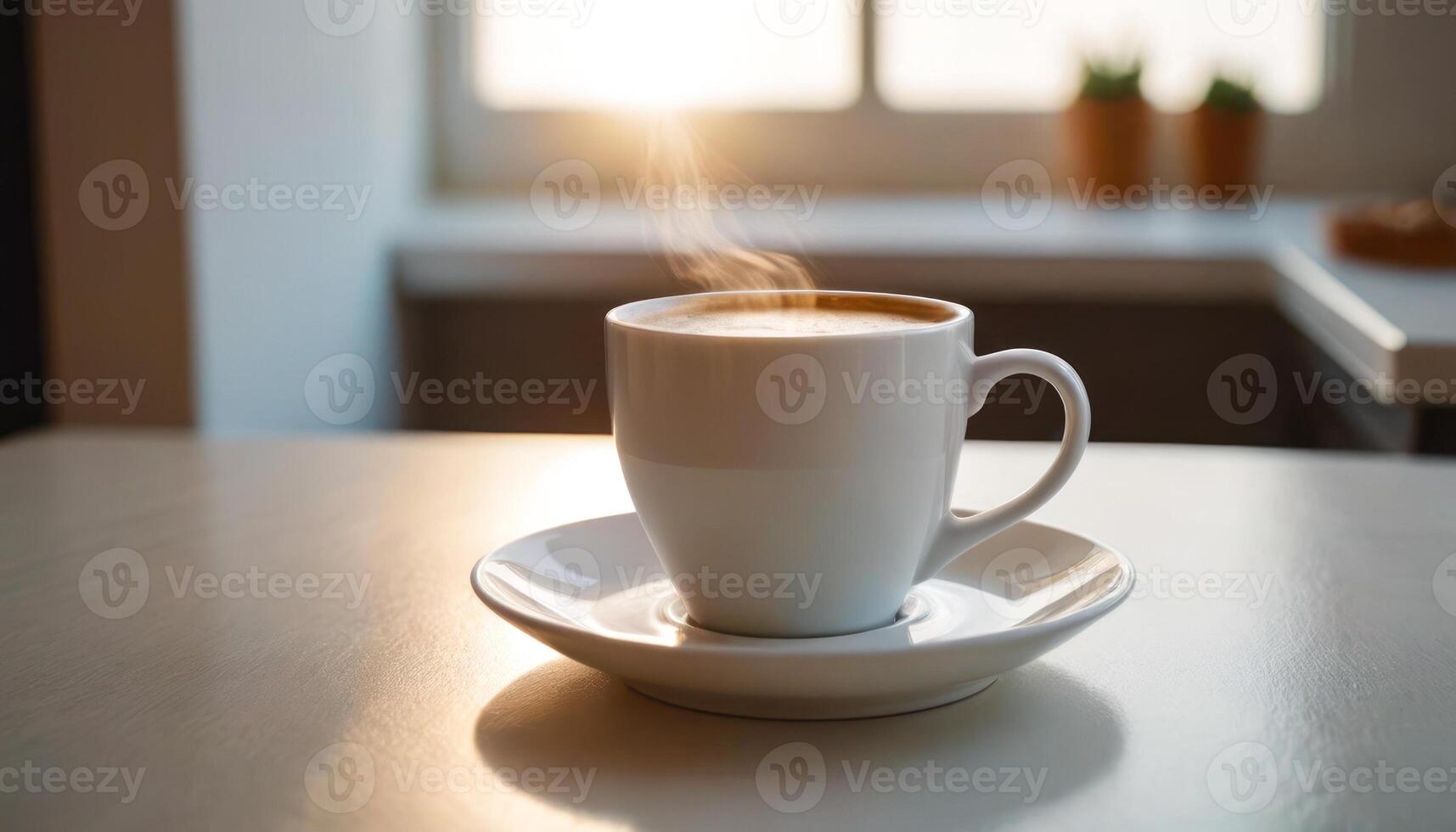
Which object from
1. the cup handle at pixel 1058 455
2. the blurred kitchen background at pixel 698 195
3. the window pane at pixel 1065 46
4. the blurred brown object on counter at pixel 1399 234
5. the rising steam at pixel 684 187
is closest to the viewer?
the cup handle at pixel 1058 455

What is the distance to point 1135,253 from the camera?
1697 mm

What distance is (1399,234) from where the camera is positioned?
1.59 meters

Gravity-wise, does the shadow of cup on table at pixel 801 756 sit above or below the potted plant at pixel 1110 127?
below

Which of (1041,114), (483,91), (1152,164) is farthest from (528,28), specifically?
(1152,164)

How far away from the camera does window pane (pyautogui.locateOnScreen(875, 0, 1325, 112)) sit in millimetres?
2180

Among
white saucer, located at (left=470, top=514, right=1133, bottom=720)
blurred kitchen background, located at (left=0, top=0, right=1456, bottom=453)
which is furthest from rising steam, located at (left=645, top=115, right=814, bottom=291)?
white saucer, located at (left=470, top=514, right=1133, bottom=720)

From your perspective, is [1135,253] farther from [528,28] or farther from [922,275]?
[528,28]

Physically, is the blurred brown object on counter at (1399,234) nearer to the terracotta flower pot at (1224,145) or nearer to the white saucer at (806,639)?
the terracotta flower pot at (1224,145)

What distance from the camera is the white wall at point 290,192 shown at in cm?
134

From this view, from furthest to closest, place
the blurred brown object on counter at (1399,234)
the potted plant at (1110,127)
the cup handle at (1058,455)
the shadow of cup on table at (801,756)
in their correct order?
the potted plant at (1110,127) < the blurred brown object on counter at (1399,234) < the cup handle at (1058,455) < the shadow of cup on table at (801,756)

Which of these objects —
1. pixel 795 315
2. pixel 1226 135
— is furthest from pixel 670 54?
pixel 795 315

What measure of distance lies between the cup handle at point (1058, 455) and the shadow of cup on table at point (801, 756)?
0.06 metres

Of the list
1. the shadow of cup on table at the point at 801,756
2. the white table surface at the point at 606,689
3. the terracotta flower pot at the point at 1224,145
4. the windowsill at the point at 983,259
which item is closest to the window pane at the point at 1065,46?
the terracotta flower pot at the point at 1224,145

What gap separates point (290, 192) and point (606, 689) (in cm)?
125
